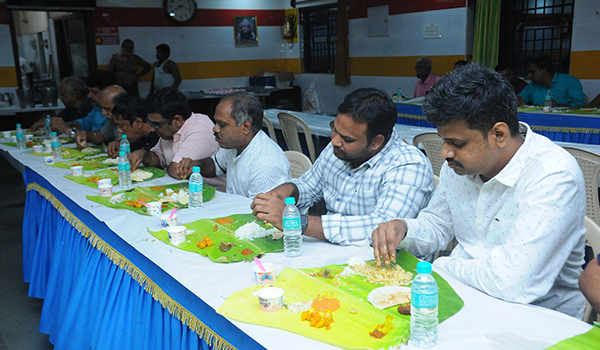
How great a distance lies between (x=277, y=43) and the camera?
1152 centimetres

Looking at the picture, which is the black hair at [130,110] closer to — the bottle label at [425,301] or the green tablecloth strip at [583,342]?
the bottle label at [425,301]

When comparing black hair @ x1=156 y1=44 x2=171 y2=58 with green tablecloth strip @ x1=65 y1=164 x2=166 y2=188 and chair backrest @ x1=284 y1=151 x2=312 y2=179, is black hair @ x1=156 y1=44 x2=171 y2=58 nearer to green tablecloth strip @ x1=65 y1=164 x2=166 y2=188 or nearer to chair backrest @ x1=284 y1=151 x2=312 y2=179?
green tablecloth strip @ x1=65 y1=164 x2=166 y2=188

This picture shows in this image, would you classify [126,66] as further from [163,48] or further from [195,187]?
[195,187]

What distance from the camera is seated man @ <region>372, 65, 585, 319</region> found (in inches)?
55.6

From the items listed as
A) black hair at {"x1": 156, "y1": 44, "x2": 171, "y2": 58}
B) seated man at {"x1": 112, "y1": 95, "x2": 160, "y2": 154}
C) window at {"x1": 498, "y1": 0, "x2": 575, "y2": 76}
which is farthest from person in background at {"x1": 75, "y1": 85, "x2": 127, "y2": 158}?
black hair at {"x1": 156, "y1": 44, "x2": 171, "y2": 58}

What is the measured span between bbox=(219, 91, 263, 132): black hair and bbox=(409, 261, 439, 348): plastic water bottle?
69.9 inches

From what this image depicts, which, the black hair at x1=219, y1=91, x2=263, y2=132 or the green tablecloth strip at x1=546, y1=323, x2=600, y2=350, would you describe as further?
the black hair at x1=219, y1=91, x2=263, y2=132

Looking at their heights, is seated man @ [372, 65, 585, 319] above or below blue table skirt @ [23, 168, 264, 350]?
above

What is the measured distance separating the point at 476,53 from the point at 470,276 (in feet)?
22.5

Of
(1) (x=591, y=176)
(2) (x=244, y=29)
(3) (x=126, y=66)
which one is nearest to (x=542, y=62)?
(1) (x=591, y=176)

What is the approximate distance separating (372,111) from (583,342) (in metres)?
1.19

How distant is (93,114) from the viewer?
208 inches

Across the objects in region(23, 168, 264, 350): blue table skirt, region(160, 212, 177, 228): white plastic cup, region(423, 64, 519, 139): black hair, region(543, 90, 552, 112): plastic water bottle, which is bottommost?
region(23, 168, 264, 350): blue table skirt

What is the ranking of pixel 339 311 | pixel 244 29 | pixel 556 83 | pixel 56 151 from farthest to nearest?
pixel 244 29 → pixel 556 83 → pixel 56 151 → pixel 339 311
